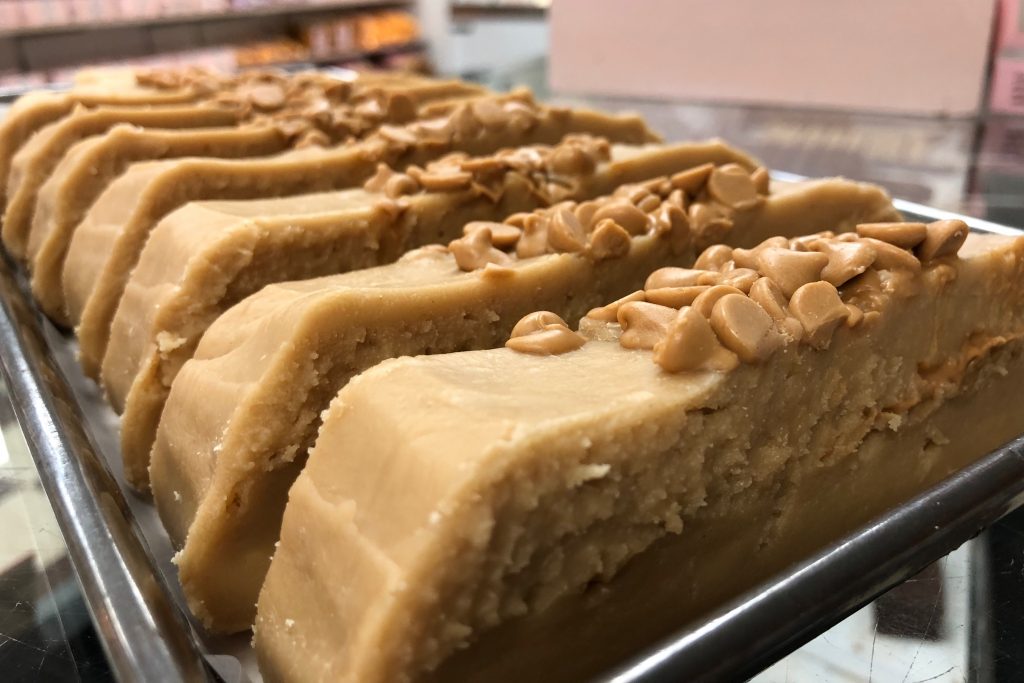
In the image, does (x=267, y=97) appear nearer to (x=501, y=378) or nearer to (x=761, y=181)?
(x=761, y=181)

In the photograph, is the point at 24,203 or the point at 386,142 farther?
the point at 24,203

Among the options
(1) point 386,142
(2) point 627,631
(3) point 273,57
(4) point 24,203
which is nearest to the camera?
(2) point 627,631

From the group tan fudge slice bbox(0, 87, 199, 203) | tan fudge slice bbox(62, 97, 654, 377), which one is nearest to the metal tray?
tan fudge slice bbox(62, 97, 654, 377)

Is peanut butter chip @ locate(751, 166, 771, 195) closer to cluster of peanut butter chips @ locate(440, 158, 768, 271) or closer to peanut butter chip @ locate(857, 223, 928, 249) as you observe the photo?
cluster of peanut butter chips @ locate(440, 158, 768, 271)

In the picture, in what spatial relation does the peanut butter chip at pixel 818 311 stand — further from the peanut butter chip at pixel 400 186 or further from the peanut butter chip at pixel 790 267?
the peanut butter chip at pixel 400 186

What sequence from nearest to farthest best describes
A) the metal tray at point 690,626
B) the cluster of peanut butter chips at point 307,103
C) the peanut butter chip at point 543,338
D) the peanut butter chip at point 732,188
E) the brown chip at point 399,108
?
the metal tray at point 690,626 → the peanut butter chip at point 543,338 → the peanut butter chip at point 732,188 → the cluster of peanut butter chips at point 307,103 → the brown chip at point 399,108

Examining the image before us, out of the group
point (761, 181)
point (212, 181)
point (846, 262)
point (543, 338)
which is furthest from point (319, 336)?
point (761, 181)

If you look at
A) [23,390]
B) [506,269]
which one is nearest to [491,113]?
[506,269]

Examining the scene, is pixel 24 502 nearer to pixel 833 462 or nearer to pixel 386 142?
pixel 386 142

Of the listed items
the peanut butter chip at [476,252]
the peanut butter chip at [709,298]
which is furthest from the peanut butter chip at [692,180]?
the peanut butter chip at [709,298]
